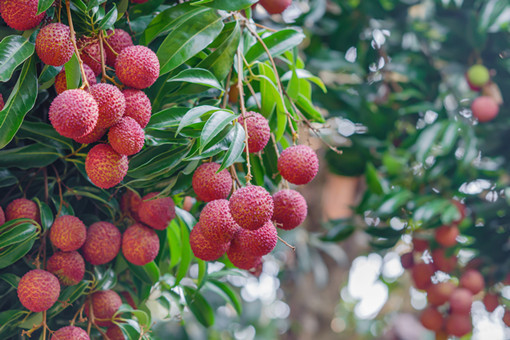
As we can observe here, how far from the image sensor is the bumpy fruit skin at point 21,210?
68 centimetres

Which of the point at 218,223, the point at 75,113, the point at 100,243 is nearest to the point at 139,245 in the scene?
the point at 100,243

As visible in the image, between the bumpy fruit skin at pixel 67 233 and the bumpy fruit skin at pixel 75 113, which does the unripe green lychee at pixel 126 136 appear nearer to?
the bumpy fruit skin at pixel 75 113

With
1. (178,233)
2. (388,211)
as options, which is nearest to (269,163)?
(178,233)

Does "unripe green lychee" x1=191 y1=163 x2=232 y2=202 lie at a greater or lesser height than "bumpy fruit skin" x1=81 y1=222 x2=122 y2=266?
greater

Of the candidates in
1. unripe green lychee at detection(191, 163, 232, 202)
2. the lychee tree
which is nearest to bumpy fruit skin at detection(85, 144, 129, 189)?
the lychee tree

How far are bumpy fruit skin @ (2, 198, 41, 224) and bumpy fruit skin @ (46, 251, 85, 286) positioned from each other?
6 cm

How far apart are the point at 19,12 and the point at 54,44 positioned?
0.06m

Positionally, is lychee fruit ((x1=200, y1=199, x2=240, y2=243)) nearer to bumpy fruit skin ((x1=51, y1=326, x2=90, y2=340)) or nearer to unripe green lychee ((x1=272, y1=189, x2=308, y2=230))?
unripe green lychee ((x1=272, y1=189, x2=308, y2=230))

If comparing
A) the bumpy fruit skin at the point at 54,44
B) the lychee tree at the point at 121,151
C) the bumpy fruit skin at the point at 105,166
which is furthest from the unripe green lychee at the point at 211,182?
the bumpy fruit skin at the point at 54,44

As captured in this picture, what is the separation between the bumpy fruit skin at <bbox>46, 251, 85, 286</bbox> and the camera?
0.69 m

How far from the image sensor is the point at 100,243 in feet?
2.35

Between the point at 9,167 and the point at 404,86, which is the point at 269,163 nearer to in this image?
the point at 9,167

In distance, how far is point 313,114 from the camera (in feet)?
2.75

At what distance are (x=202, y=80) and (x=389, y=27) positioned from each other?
1283 millimetres
